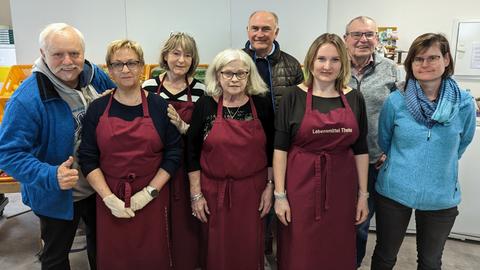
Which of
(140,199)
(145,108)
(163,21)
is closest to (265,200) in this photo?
(140,199)

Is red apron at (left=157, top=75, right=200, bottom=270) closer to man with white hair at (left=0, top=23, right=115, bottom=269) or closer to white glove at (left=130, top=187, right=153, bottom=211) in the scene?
white glove at (left=130, top=187, right=153, bottom=211)

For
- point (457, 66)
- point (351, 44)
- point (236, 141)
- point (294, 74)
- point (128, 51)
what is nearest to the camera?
point (128, 51)

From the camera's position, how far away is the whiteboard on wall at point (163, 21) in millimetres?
2742

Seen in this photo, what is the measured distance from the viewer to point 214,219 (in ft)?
5.23

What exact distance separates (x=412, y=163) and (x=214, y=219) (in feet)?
2.87

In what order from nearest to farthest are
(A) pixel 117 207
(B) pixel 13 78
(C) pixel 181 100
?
(A) pixel 117 207, (C) pixel 181 100, (B) pixel 13 78

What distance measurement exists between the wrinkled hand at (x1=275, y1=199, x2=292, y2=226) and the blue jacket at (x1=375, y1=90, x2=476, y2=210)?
45 cm

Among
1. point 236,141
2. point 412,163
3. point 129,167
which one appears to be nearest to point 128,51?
point 129,167

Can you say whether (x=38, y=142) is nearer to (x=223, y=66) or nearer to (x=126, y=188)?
(x=126, y=188)

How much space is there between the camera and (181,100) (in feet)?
5.75

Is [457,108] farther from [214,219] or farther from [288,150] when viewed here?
[214,219]

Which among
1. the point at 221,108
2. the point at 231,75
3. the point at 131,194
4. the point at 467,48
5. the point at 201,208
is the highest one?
the point at 467,48

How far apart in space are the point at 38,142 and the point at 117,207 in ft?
1.28

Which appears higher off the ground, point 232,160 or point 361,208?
point 232,160
